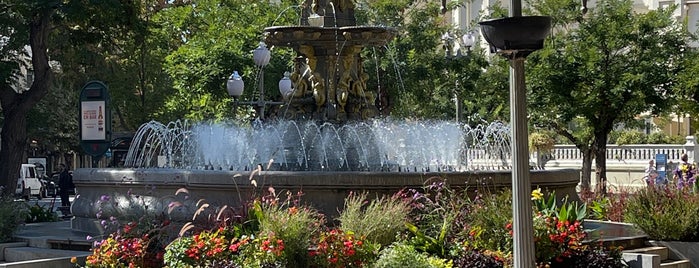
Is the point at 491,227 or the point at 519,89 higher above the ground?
the point at 519,89

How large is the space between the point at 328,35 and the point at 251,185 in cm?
580

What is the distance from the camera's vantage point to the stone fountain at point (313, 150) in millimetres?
13312

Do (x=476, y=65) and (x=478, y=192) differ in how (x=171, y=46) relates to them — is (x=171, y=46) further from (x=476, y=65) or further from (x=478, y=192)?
(x=478, y=192)

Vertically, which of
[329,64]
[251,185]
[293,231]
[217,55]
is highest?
[217,55]

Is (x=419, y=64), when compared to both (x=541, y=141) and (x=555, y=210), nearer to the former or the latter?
(x=541, y=141)

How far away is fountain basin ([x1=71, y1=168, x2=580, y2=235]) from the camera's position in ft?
42.8

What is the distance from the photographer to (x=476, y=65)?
38.0 meters

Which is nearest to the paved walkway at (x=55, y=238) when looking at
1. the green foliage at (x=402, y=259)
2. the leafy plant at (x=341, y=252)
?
the leafy plant at (x=341, y=252)

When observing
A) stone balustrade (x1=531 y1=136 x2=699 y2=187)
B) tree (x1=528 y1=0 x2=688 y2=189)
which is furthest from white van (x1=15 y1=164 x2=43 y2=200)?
tree (x1=528 y1=0 x2=688 y2=189)

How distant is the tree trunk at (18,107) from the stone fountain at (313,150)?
22.8 feet

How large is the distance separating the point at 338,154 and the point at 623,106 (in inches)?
717

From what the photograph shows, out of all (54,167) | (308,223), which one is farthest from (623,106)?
(54,167)

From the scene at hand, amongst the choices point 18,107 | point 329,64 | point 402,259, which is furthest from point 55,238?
point 18,107

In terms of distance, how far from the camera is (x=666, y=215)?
44.9 ft
